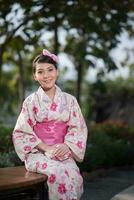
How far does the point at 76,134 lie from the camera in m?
5.60

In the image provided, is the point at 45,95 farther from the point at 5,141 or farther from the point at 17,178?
the point at 5,141

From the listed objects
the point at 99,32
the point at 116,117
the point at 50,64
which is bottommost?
the point at 116,117

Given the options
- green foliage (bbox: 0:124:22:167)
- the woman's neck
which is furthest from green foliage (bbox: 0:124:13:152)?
the woman's neck

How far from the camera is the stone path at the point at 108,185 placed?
799 centimetres

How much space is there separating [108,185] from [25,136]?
13.6 ft

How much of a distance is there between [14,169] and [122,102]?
62.7 feet

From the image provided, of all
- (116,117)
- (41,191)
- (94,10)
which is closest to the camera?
(41,191)

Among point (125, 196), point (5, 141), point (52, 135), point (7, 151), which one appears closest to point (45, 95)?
point (52, 135)

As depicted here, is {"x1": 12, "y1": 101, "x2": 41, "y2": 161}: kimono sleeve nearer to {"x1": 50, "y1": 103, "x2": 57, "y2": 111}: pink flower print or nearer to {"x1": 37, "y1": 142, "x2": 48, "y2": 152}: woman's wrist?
{"x1": 37, "y1": 142, "x2": 48, "y2": 152}: woman's wrist

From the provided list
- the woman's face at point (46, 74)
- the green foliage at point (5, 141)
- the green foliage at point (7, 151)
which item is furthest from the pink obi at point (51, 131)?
the green foliage at point (5, 141)

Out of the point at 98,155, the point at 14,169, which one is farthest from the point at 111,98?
the point at 14,169

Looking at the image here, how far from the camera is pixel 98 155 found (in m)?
11.1

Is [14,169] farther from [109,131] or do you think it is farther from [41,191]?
[109,131]

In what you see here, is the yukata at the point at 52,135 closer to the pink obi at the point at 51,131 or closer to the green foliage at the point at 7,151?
the pink obi at the point at 51,131
